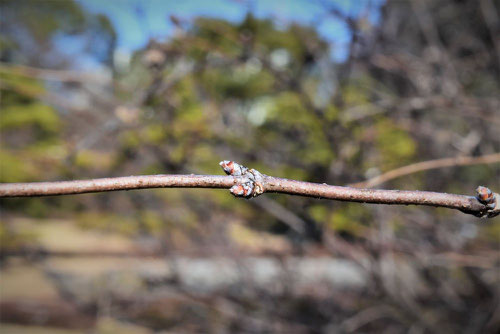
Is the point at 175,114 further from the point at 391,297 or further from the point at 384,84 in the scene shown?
the point at 384,84

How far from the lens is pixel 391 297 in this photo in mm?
2414

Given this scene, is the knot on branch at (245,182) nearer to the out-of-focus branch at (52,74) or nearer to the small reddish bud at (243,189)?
the small reddish bud at (243,189)

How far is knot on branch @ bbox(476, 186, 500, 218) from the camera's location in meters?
0.55

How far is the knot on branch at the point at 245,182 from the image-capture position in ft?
1.74

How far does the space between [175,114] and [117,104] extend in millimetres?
488

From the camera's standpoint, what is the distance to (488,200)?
0.55 metres

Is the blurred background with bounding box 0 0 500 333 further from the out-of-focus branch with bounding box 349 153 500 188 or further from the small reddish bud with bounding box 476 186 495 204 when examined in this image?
the small reddish bud with bounding box 476 186 495 204

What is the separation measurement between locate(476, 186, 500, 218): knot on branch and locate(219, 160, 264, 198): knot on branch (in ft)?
1.02

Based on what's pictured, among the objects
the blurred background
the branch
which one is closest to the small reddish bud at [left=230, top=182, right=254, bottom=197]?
the branch

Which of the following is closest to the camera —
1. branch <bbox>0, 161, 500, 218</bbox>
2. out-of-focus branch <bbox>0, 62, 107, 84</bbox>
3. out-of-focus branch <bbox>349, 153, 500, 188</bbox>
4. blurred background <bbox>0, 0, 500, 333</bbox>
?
branch <bbox>0, 161, 500, 218</bbox>

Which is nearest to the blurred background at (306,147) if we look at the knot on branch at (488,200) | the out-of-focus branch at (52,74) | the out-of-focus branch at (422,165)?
the out-of-focus branch at (52,74)

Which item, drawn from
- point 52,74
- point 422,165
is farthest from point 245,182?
point 52,74

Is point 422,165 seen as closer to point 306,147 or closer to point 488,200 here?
point 488,200

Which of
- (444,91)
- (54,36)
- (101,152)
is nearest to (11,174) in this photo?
(101,152)
